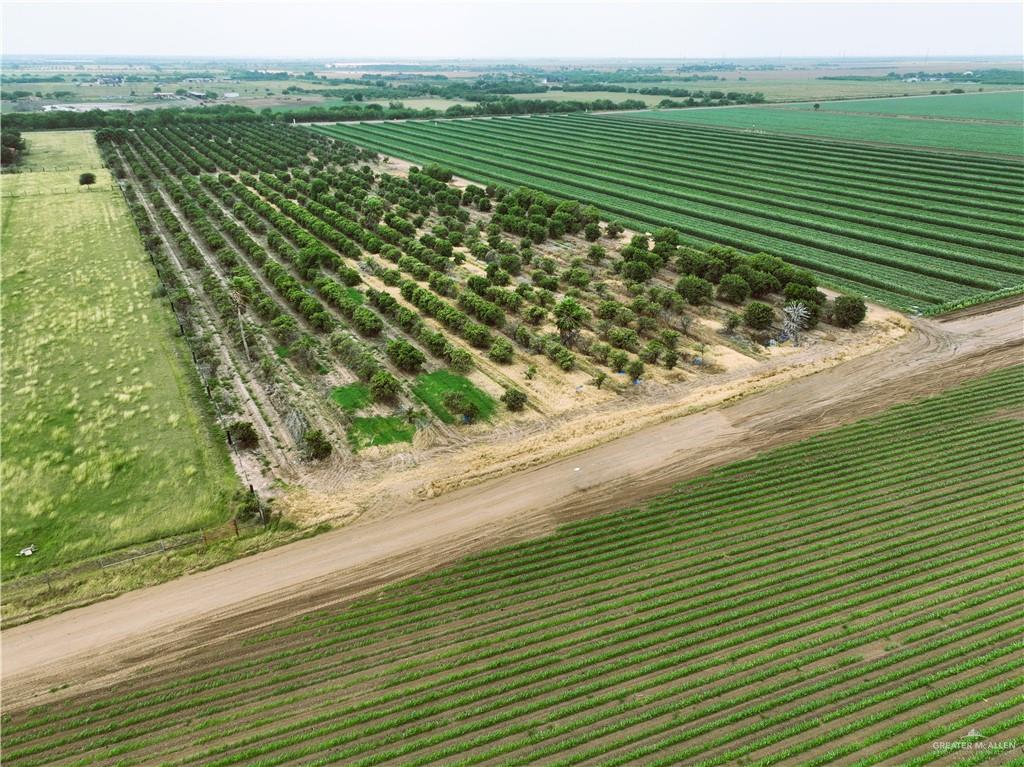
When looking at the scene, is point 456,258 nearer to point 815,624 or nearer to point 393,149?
point 815,624

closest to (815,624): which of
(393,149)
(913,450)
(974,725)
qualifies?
(974,725)

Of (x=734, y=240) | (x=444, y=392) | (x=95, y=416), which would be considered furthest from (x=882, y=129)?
(x=95, y=416)

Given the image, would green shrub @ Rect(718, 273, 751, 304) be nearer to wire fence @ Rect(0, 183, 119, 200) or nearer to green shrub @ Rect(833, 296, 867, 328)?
green shrub @ Rect(833, 296, 867, 328)

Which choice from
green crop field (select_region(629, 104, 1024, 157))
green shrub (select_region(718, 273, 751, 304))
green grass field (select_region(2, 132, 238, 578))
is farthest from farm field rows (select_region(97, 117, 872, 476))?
green crop field (select_region(629, 104, 1024, 157))

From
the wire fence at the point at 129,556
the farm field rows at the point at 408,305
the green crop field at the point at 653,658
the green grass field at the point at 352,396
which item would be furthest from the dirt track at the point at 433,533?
the green grass field at the point at 352,396

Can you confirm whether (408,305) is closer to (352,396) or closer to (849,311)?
(352,396)

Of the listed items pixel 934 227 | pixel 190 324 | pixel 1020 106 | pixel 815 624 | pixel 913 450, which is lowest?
pixel 815 624
